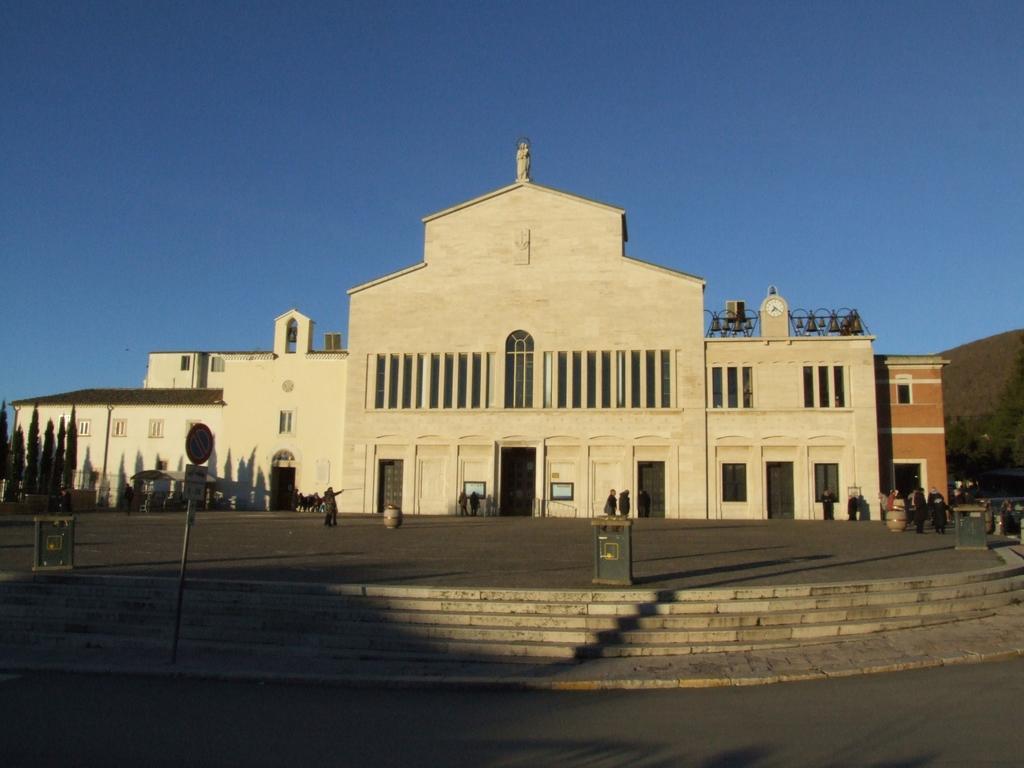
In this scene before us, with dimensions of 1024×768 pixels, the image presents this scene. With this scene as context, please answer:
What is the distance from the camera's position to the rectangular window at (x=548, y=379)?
45.3 m

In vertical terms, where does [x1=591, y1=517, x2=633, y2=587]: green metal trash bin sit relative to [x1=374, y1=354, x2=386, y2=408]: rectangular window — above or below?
below

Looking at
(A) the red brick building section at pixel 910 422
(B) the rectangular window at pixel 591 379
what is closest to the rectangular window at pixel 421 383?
(B) the rectangular window at pixel 591 379

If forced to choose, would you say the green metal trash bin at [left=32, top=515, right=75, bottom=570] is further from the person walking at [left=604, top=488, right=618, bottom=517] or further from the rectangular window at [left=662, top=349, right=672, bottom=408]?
the rectangular window at [left=662, top=349, right=672, bottom=408]

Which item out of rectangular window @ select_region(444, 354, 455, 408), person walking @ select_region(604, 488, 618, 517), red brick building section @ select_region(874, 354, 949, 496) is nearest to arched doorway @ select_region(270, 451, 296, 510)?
rectangular window @ select_region(444, 354, 455, 408)

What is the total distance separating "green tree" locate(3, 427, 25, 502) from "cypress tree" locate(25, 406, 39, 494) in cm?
39

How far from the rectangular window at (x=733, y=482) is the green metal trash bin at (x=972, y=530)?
2131 cm

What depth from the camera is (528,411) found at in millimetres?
45125

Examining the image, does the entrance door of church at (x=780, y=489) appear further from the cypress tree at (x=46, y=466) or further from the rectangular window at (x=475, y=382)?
Result: the cypress tree at (x=46, y=466)

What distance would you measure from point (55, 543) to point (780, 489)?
115 ft

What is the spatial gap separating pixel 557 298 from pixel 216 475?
72.4 ft

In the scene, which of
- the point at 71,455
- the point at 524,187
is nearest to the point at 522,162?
the point at 524,187

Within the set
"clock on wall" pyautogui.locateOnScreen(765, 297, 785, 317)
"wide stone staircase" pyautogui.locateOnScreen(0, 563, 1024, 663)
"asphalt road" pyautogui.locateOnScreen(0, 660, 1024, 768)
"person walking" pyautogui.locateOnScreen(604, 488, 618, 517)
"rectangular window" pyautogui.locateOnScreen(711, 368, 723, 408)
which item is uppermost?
"clock on wall" pyautogui.locateOnScreen(765, 297, 785, 317)

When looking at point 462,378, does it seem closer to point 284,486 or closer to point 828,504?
point 284,486

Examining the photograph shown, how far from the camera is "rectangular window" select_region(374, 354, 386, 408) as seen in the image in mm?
47188
